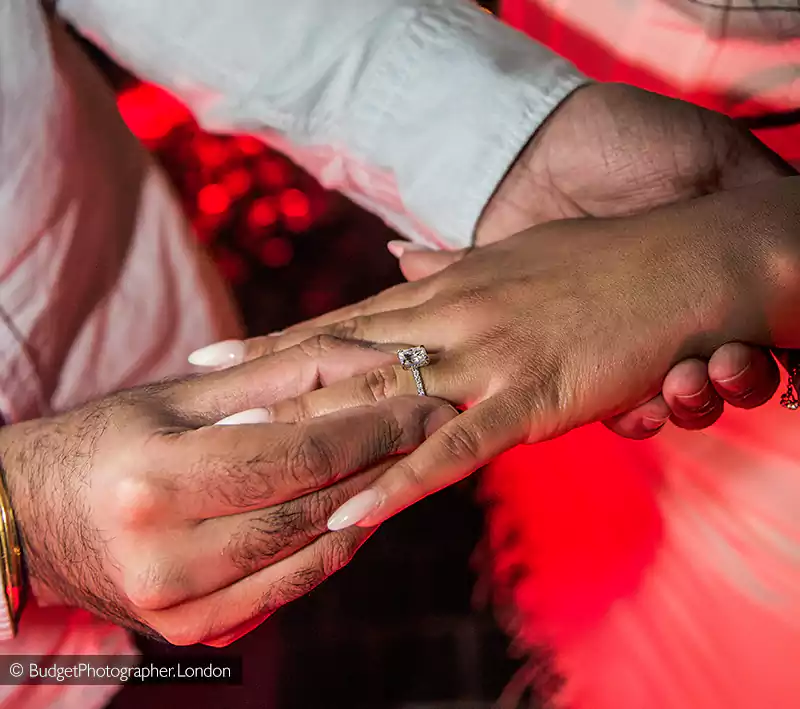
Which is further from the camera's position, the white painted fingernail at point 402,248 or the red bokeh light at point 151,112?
the red bokeh light at point 151,112

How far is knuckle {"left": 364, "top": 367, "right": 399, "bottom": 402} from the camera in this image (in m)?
0.47

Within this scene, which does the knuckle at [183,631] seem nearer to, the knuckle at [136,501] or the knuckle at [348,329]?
the knuckle at [136,501]

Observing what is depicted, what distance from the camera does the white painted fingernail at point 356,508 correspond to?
0.44m

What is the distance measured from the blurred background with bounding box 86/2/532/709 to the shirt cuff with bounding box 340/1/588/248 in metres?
0.51

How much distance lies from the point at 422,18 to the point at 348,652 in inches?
34.8

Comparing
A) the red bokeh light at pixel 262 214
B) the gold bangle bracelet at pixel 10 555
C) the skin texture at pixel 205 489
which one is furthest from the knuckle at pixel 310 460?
the red bokeh light at pixel 262 214

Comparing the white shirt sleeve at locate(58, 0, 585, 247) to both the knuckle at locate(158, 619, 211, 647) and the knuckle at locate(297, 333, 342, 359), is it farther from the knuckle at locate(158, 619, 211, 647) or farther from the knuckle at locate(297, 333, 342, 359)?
the knuckle at locate(158, 619, 211, 647)

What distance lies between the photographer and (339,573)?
113 centimetres

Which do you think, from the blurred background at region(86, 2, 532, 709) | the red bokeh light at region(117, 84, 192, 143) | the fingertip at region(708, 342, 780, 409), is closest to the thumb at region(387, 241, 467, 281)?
the fingertip at region(708, 342, 780, 409)

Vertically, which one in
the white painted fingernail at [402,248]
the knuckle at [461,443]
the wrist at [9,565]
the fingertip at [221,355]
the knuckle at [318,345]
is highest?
the knuckle at [318,345]

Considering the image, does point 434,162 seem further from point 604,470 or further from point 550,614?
point 550,614

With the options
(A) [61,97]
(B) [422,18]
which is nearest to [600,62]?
(B) [422,18]

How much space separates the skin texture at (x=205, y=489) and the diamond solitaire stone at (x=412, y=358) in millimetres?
14

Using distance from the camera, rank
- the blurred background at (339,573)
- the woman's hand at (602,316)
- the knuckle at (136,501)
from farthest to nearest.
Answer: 1. the blurred background at (339,573)
2. the woman's hand at (602,316)
3. the knuckle at (136,501)
